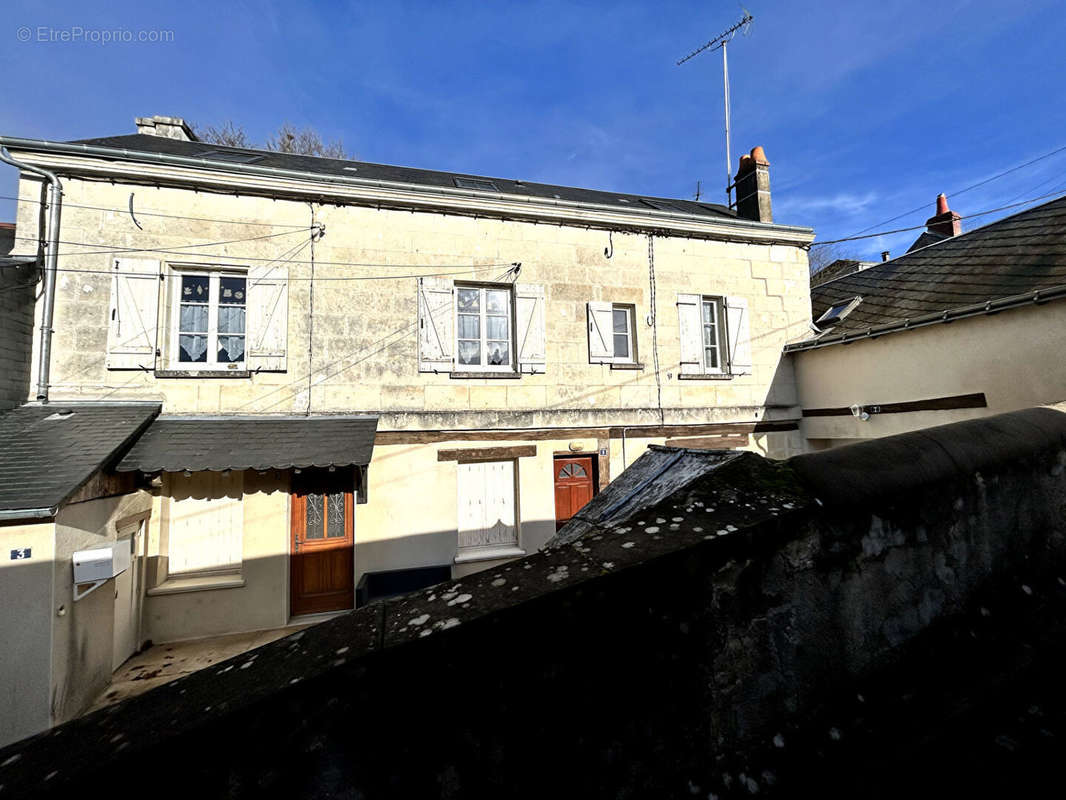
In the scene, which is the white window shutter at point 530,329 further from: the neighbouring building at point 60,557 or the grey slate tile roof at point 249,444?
the neighbouring building at point 60,557

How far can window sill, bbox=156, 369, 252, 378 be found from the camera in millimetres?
6188

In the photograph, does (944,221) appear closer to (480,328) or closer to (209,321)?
(480,328)

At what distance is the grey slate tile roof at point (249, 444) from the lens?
210 inches

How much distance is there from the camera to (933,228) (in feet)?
48.2

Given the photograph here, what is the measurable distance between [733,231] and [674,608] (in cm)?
897

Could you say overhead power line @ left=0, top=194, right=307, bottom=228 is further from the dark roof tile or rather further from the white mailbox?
the dark roof tile

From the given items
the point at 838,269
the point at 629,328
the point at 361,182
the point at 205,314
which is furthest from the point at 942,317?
the point at 838,269

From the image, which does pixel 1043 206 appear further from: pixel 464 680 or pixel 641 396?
pixel 464 680

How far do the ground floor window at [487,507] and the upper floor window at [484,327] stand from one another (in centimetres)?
163

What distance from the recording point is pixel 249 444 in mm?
5758

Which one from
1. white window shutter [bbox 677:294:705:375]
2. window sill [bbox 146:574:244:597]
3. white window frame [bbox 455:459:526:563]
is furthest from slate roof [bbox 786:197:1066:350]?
window sill [bbox 146:574:244:597]

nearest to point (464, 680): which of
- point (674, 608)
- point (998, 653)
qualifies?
point (674, 608)

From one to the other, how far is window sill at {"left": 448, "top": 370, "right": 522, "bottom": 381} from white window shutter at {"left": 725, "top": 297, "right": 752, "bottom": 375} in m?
4.06

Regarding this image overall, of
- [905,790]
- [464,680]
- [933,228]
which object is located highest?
[933,228]
